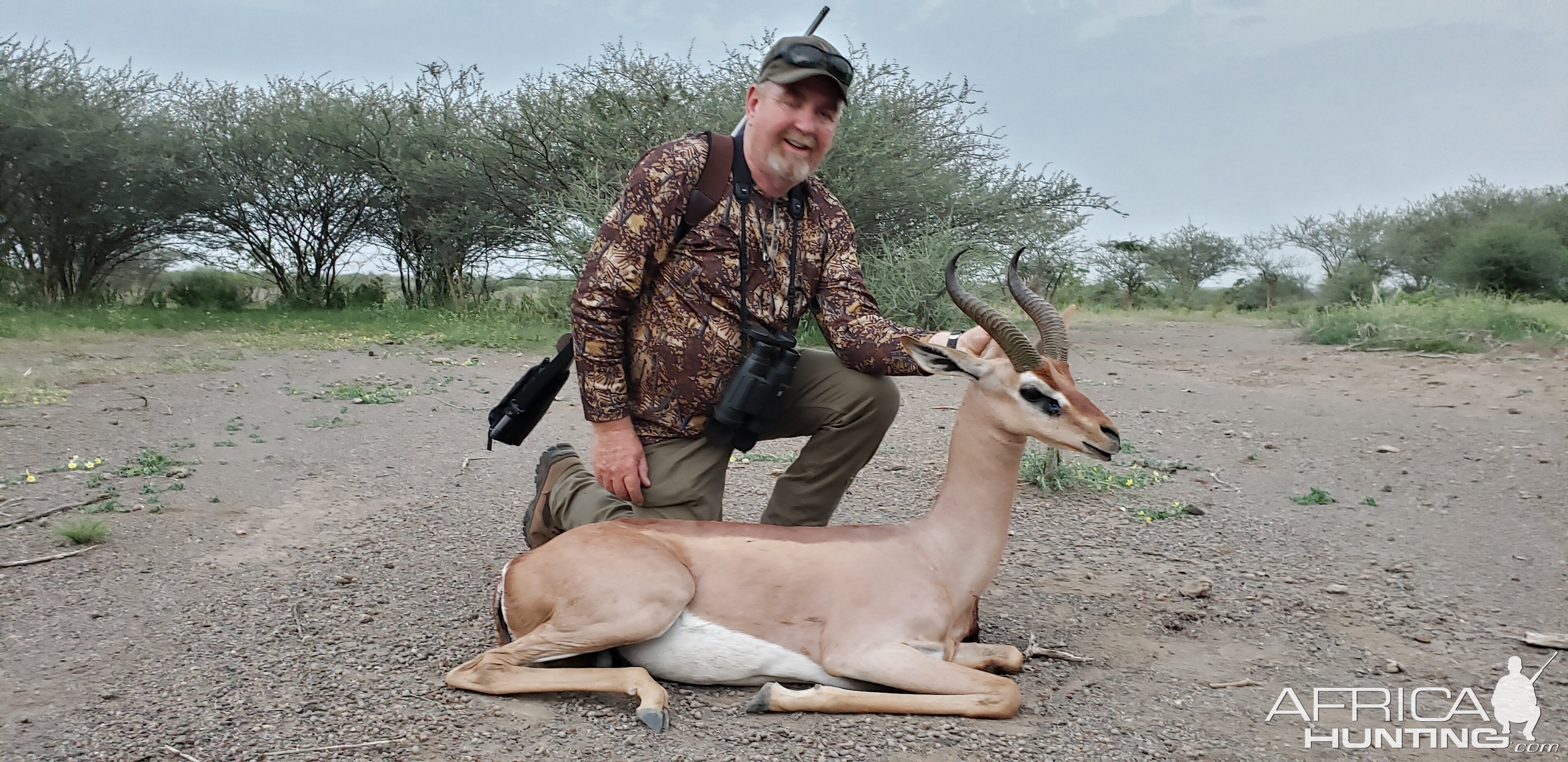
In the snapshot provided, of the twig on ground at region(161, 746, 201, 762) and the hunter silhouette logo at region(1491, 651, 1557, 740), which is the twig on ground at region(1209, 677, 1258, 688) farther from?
the twig on ground at region(161, 746, 201, 762)

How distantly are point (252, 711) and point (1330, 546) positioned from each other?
4.60 m

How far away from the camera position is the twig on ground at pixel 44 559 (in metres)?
4.28

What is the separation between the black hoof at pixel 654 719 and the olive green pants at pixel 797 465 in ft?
3.16

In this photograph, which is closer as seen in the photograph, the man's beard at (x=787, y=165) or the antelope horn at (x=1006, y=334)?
the antelope horn at (x=1006, y=334)

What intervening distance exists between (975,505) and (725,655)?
3.02 ft

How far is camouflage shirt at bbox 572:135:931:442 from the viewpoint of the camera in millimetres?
3771

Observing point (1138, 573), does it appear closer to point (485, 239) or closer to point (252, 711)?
point (252, 711)

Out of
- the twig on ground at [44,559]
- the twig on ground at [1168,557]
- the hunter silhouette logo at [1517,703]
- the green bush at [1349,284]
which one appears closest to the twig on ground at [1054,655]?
the hunter silhouette logo at [1517,703]

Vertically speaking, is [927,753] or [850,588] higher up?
[850,588]

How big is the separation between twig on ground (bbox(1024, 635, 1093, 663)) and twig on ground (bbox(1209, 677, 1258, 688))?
1.28 ft

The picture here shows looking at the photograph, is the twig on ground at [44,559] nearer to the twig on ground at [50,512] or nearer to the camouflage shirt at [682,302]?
the twig on ground at [50,512]

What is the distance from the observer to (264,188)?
18.7 metres

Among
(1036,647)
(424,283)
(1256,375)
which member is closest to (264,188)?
(424,283)

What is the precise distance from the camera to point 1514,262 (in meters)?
21.0
